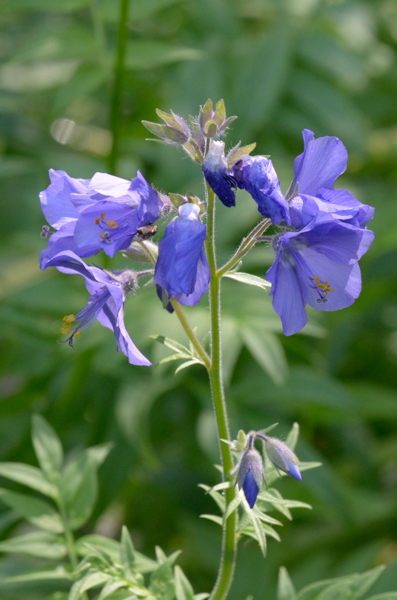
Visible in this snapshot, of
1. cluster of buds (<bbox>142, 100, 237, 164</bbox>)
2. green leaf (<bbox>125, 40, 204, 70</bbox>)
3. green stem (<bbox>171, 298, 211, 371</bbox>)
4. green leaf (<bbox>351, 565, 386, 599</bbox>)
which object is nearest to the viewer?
cluster of buds (<bbox>142, 100, 237, 164</bbox>)

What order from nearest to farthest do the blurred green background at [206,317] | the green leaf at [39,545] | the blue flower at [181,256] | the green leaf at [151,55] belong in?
the blue flower at [181,256]
the green leaf at [39,545]
the blurred green background at [206,317]
the green leaf at [151,55]

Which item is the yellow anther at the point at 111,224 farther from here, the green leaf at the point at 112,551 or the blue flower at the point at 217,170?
the green leaf at the point at 112,551

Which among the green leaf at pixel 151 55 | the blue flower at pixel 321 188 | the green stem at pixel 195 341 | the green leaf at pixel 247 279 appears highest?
the blue flower at pixel 321 188

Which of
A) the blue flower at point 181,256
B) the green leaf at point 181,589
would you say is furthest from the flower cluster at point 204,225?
the green leaf at point 181,589

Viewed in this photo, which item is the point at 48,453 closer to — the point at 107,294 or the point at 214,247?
the point at 107,294

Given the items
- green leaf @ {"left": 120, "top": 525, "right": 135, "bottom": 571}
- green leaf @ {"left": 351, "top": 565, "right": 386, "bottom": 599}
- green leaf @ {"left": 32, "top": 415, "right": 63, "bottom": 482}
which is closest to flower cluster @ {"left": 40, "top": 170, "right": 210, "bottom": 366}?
green leaf @ {"left": 120, "top": 525, "right": 135, "bottom": 571}

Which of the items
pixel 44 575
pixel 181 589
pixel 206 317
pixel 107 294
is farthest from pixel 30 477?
pixel 206 317

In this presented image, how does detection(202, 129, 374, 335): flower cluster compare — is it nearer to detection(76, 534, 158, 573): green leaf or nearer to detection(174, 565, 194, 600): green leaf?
detection(174, 565, 194, 600): green leaf
